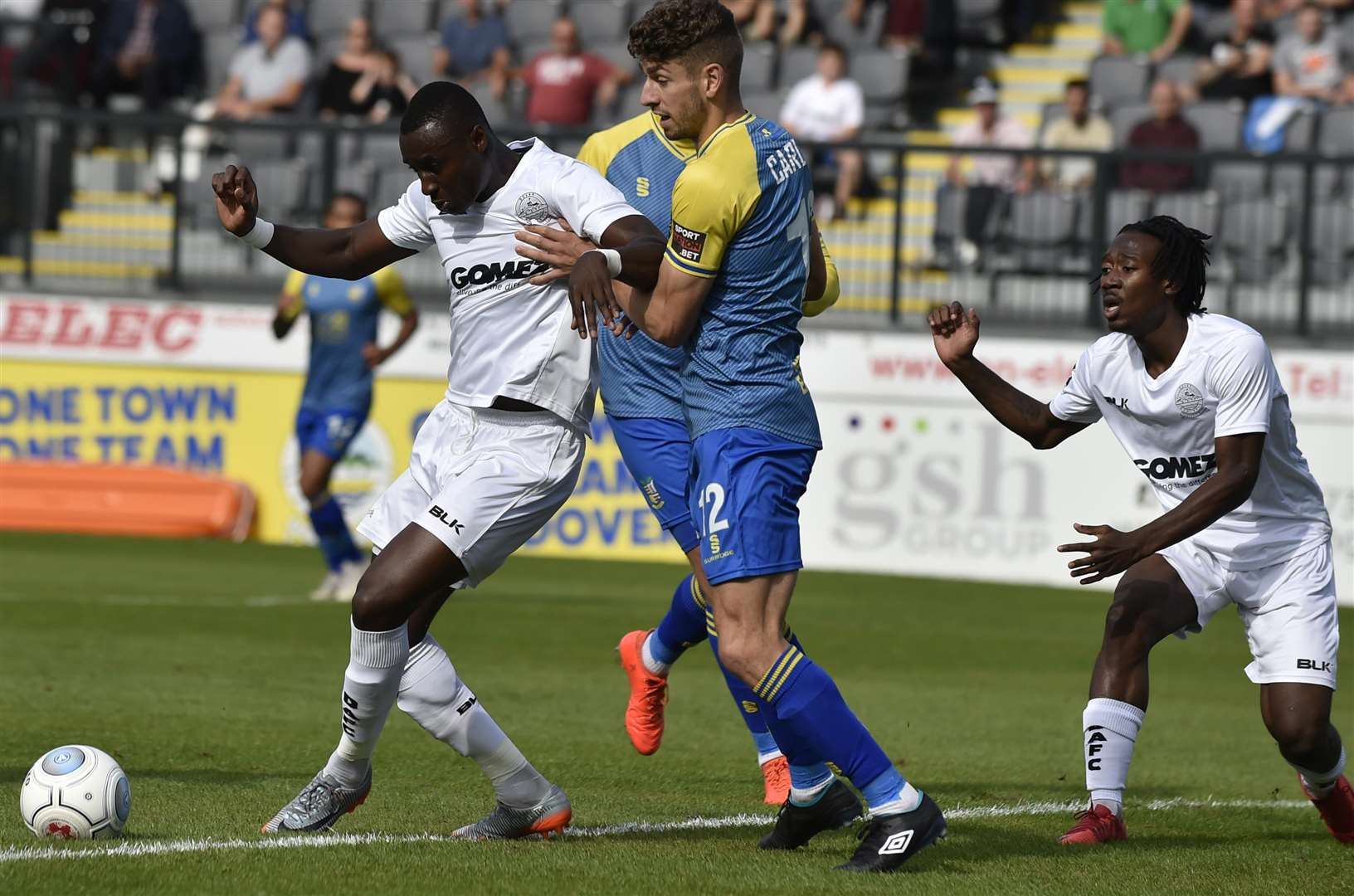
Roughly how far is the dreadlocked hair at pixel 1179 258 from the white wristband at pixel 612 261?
1.80 meters

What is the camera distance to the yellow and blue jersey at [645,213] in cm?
724

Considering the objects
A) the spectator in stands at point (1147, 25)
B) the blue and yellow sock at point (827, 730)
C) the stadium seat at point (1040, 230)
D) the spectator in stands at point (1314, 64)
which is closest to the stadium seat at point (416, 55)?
the spectator in stands at point (1147, 25)

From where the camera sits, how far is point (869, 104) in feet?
64.2

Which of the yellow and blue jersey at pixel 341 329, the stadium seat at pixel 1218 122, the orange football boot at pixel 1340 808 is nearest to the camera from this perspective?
the orange football boot at pixel 1340 808

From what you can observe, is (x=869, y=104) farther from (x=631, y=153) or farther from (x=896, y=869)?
(x=896, y=869)

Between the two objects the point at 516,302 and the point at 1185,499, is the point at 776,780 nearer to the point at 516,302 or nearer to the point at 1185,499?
the point at 1185,499

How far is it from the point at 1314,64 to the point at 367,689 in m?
14.0

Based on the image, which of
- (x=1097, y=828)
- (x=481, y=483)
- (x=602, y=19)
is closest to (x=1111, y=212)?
(x=602, y=19)

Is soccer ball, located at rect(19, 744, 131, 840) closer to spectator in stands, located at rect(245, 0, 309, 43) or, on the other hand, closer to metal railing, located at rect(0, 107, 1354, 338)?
metal railing, located at rect(0, 107, 1354, 338)

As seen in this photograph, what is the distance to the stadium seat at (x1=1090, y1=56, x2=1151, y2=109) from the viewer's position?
18.8 m

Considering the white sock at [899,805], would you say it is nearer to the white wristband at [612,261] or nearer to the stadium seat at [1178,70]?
the white wristband at [612,261]

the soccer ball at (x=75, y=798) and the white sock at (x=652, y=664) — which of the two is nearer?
the soccer ball at (x=75, y=798)

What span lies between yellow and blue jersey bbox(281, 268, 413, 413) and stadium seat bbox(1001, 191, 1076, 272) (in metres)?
5.03

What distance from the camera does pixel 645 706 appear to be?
24.6ft
